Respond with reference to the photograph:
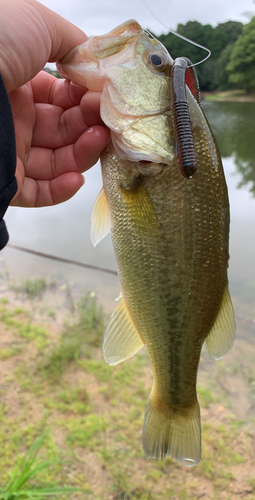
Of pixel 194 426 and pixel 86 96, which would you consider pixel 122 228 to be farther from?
pixel 194 426

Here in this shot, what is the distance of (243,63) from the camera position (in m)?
32.2

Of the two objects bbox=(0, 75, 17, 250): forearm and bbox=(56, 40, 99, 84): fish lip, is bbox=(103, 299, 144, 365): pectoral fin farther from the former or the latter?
bbox=(56, 40, 99, 84): fish lip

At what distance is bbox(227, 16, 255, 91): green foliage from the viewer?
30531mm

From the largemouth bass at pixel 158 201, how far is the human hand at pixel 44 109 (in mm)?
101

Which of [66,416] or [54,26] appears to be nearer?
[54,26]

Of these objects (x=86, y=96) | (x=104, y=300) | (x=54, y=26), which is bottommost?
(x=104, y=300)

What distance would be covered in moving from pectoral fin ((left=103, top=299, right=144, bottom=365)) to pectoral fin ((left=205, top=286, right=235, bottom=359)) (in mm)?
341

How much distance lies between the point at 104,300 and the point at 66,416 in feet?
6.77

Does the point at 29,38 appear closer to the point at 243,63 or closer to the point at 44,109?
the point at 44,109

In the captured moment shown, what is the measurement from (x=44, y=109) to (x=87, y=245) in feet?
Result: 16.3

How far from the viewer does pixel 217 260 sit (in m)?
1.33

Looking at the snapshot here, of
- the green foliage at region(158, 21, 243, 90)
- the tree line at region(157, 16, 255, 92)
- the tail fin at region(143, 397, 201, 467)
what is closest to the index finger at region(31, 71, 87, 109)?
the tail fin at region(143, 397, 201, 467)

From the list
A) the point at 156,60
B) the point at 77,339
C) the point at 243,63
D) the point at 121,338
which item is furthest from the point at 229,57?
the point at 121,338

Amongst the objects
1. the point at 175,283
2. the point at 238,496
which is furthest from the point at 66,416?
the point at 175,283
